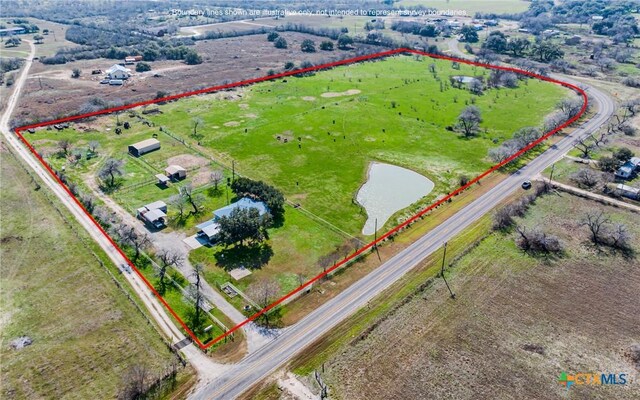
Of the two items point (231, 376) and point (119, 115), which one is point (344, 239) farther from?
point (119, 115)

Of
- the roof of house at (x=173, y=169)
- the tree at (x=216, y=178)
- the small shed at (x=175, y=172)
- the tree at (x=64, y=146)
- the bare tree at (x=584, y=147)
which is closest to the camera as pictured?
the tree at (x=216, y=178)

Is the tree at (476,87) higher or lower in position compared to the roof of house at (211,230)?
lower

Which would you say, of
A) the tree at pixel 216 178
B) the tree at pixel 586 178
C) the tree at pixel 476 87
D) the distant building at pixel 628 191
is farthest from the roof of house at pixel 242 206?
the tree at pixel 476 87

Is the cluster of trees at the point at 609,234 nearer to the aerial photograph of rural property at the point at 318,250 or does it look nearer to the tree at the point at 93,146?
the aerial photograph of rural property at the point at 318,250

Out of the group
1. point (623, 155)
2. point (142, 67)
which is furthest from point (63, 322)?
point (142, 67)

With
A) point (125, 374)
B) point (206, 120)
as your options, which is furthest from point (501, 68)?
point (125, 374)

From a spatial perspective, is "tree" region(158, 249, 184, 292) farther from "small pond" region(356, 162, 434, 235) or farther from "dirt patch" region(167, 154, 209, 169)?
"dirt patch" region(167, 154, 209, 169)
